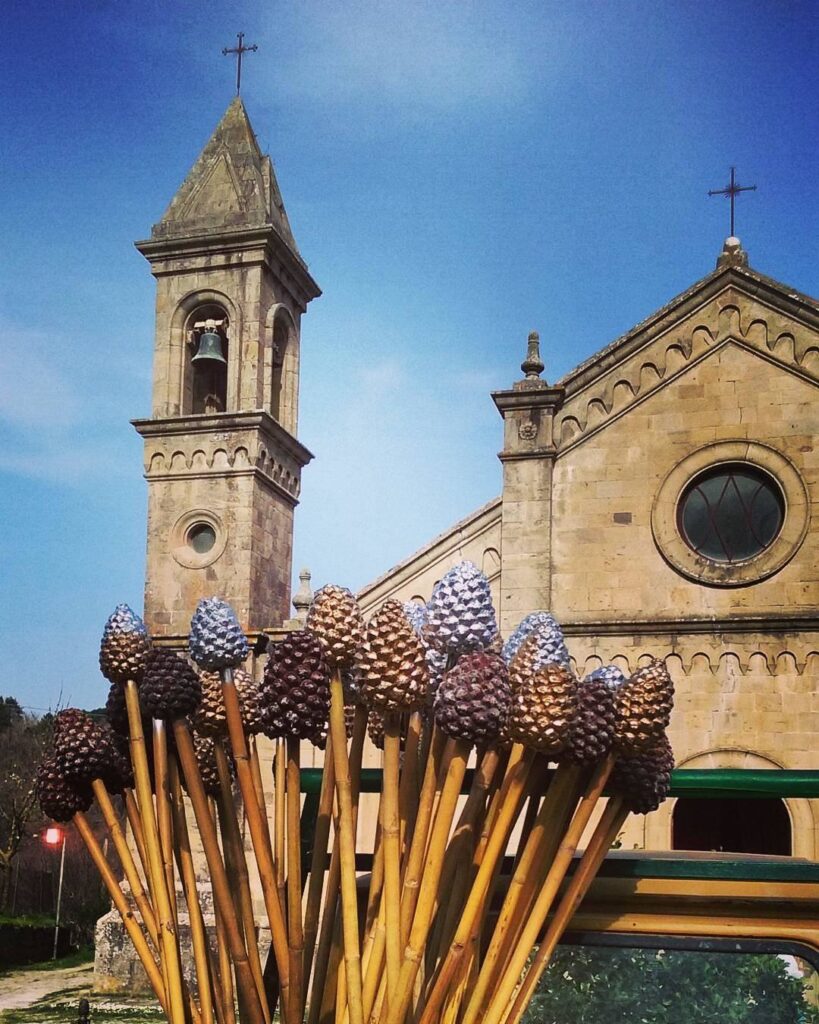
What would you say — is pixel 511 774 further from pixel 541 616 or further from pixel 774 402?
pixel 774 402

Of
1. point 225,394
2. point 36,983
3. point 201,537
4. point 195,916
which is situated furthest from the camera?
point 36,983

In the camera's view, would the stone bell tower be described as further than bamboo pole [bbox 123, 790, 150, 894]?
Yes

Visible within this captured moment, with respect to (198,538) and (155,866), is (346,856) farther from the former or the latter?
(198,538)

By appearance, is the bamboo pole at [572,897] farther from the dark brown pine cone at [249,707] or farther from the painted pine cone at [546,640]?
the dark brown pine cone at [249,707]

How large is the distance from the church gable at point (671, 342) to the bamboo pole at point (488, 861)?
1348 centimetres

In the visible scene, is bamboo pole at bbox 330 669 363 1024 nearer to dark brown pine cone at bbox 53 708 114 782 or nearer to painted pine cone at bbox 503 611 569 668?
painted pine cone at bbox 503 611 569 668

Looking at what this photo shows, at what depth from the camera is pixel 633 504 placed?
14992 millimetres

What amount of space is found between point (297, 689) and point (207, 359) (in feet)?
52.0

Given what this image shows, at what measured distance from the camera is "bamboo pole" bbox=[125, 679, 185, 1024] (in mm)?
2252

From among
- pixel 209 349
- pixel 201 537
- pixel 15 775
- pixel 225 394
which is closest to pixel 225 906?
pixel 201 537

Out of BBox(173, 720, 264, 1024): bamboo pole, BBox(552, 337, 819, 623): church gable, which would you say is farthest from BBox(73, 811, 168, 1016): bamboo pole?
BBox(552, 337, 819, 623): church gable

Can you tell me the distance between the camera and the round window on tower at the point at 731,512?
14578 millimetres

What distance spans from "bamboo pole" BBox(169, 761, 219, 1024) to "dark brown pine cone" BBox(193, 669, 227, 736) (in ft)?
0.34

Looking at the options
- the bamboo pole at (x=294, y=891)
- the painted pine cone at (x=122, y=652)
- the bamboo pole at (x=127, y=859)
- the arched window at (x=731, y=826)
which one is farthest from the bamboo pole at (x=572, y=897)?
the arched window at (x=731, y=826)
